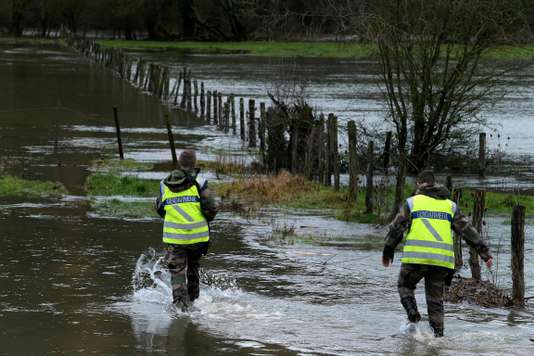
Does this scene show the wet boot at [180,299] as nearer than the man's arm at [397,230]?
No

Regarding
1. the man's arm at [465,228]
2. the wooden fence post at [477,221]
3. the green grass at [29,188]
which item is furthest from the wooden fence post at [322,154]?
the man's arm at [465,228]

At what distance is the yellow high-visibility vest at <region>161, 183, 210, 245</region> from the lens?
→ 439 inches

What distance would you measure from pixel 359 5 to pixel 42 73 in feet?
124

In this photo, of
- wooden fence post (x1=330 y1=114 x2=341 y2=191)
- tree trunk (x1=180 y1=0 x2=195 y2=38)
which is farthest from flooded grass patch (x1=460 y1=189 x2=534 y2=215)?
tree trunk (x1=180 y1=0 x2=195 y2=38)

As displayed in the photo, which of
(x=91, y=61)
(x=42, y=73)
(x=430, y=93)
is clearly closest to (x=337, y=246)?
(x=430, y=93)

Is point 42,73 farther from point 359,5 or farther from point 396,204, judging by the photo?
point 396,204

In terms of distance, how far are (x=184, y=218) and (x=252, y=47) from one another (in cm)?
8732

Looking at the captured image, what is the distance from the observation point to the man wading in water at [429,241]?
33.2ft

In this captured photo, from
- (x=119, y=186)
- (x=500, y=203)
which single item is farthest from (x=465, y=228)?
(x=119, y=186)

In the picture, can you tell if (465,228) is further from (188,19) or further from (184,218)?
(188,19)

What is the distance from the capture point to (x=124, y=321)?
1092cm

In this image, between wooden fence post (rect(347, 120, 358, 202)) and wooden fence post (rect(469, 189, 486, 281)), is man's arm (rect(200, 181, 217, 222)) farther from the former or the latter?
wooden fence post (rect(347, 120, 358, 202))

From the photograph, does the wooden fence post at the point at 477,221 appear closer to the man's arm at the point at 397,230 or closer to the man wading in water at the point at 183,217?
the man's arm at the point at 397,230

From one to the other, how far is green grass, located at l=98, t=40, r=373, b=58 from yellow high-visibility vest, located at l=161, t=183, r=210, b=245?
2916 inches
